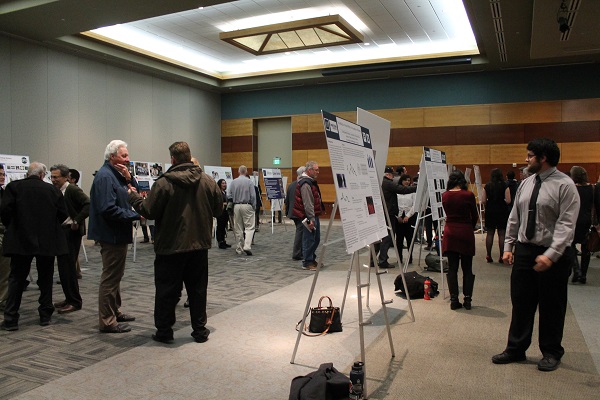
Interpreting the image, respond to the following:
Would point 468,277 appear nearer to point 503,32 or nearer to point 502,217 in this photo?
point 502,217

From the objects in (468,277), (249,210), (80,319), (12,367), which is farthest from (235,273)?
(12,367)

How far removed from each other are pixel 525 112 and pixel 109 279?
1308 cm

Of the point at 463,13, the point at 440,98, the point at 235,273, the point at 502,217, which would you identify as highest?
the point at 463,13

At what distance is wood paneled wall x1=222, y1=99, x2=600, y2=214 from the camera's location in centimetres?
1373

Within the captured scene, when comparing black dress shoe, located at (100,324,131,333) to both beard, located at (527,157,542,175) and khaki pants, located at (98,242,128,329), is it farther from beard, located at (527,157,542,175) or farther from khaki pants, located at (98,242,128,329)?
beard, located at (527,157,542,175)

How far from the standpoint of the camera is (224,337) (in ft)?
13.7

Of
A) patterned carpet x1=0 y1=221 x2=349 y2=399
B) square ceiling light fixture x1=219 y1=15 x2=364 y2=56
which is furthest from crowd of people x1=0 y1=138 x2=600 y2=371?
square ceiling light fixture x1=219 y1=15 x2=364 y2=56

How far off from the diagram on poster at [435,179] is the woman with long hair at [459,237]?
2.00 feet

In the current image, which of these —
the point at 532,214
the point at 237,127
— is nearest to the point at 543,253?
the point at 532,214

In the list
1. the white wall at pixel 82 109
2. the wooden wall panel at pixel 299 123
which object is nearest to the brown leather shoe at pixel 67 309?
the white wall at pixel 82 109

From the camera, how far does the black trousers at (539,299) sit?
341 cm

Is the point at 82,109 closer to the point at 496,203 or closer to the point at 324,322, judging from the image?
the point at 496,203

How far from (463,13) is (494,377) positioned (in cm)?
949

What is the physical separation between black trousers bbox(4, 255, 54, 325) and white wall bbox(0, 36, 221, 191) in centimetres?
731
